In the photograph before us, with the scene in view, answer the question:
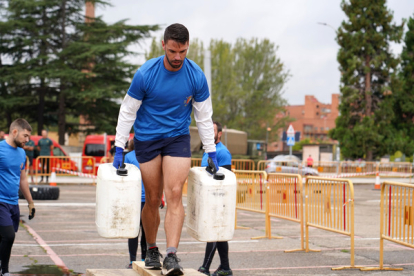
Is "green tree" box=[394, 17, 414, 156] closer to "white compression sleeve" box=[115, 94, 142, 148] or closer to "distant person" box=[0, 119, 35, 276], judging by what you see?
"distant person" box=[0, 119, 35, 276]

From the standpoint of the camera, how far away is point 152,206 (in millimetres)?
5457

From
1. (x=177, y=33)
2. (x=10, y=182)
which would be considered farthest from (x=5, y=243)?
(x=177, y=33)

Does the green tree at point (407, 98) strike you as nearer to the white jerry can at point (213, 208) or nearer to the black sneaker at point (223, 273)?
the black sneaker at point (223, 273)

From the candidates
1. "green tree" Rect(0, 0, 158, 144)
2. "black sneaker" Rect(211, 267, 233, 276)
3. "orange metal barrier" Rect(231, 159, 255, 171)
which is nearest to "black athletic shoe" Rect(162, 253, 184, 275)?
"black sneaker" Rect(211, 267, 233, 276)

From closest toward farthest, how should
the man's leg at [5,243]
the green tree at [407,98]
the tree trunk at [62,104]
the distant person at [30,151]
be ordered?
1. the man's leg at [5,243]
2. the distant person at [30,151]
3. the tree trunk at [62,104]
4. the green tree at [407,98]

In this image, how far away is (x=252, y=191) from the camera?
11930mm

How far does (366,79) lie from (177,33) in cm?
4255

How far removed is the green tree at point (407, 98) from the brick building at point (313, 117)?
7257 centimetres

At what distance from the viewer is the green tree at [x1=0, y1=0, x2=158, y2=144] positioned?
42.7 m

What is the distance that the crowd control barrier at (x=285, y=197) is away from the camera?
10055mm

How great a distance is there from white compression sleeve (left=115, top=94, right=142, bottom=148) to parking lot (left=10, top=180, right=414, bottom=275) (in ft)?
9.41

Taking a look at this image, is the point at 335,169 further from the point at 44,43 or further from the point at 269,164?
the point at 44,43

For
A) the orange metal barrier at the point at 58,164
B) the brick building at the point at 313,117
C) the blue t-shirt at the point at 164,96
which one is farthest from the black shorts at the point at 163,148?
the brick building at the point at 313,117

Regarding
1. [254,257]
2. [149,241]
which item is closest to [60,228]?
[254,257]
